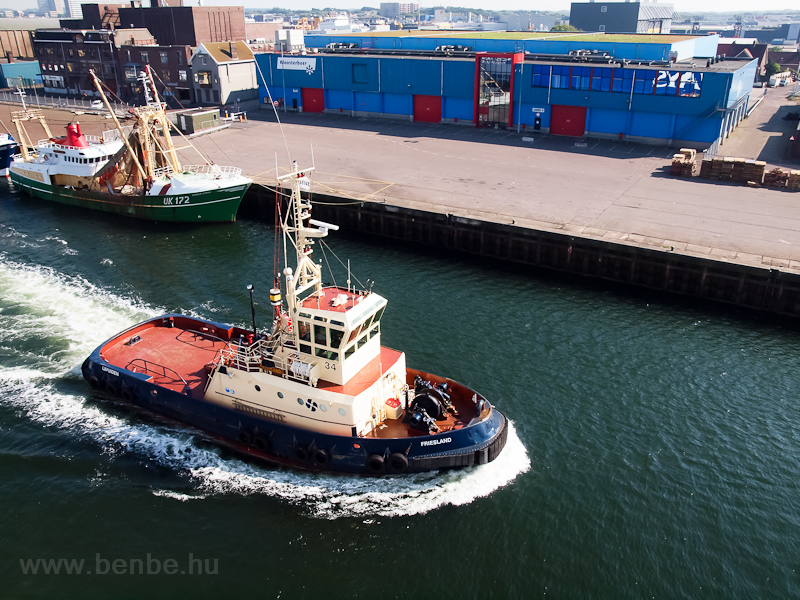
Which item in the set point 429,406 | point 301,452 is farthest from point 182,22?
point 429,406

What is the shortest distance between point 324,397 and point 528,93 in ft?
146

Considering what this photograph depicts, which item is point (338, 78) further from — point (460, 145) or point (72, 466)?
point (72, 466)

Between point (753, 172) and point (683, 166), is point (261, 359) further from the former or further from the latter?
point (753, 172)

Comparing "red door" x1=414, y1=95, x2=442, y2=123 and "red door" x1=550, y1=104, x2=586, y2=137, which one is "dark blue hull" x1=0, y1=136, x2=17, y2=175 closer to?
"red door" x1=414, y1=95, x2=442, y2=123

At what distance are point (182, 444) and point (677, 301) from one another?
22802mm

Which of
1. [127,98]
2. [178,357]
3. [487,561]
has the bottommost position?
[487,561]

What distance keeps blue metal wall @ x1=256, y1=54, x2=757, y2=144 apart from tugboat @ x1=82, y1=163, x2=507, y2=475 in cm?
3921

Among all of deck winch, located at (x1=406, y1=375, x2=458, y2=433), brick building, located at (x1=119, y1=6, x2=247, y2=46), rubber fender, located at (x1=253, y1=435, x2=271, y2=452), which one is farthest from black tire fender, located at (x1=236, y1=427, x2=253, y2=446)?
brick building, located at (x1=119, y1=6, x2=247, y2=46)

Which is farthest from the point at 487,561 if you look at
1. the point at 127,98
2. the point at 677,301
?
the point at 127,98

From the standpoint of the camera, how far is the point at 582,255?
107ft

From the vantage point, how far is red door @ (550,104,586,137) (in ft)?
177

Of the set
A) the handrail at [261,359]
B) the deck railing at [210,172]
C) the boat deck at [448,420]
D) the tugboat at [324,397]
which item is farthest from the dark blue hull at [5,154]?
the boat deck at [448,420]

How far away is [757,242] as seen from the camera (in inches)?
1252

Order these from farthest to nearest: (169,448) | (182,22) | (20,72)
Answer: (20,72) → (182,22) → (169,448)
